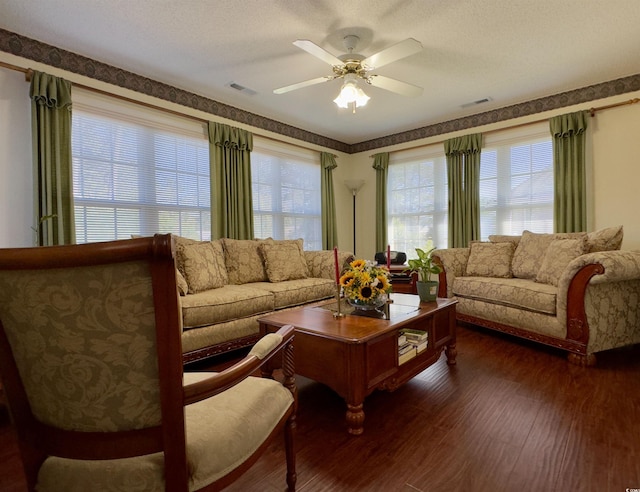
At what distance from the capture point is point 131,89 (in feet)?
10.8

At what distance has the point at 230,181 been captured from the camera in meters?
4.03

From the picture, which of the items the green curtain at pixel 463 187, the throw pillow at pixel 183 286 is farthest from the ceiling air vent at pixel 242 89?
the green curtain at pixel 463 187

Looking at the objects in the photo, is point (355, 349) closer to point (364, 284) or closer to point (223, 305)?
point (364, 284)

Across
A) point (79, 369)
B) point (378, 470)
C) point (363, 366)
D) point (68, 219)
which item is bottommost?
point (378, 470)

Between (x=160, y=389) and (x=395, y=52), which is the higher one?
(x=395, y=52)

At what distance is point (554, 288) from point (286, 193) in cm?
331

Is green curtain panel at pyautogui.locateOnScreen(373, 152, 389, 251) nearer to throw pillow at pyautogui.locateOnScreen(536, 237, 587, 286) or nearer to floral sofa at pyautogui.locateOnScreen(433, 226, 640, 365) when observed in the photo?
floral sofa at pyautogui.locateOnScreen(433, 226, 640, 365)

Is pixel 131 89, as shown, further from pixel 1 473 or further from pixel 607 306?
pixel 607 306

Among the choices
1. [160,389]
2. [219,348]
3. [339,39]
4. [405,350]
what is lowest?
[219,348]

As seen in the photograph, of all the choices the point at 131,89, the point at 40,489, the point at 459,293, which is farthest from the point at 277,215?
the point at 40,489

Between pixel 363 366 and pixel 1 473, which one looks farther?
pixel 363 366

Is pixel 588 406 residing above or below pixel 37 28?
below

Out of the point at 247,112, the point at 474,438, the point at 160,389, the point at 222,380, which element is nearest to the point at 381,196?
the point at 247,112

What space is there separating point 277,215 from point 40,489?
13.3 feet
